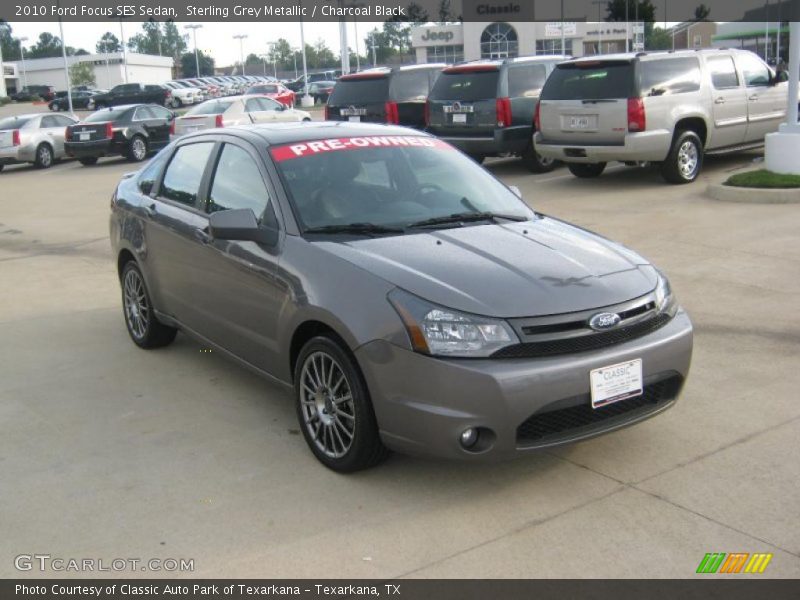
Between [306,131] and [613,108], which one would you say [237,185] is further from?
[613,108]

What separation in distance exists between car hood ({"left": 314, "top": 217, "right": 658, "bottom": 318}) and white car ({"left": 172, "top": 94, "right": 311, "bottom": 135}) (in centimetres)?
1801

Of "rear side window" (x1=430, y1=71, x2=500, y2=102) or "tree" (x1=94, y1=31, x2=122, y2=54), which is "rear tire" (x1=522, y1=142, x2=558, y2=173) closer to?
"rear side window" (x1=430, y1=71, x2=500, y2=102)

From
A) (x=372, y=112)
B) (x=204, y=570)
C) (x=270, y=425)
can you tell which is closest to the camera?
(x=204, y=570)

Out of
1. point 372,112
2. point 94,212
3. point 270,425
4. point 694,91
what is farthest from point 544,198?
point 270,425

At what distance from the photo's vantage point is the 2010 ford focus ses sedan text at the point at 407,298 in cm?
401

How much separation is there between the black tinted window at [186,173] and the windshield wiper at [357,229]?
1.35 metres

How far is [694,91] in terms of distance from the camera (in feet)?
43.0

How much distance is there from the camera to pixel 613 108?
12641 millimetres

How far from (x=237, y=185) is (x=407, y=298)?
1.80m

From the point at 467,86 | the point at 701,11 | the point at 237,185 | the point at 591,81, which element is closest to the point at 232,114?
the point at 467,86

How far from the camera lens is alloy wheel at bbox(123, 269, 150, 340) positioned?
673 centimetres

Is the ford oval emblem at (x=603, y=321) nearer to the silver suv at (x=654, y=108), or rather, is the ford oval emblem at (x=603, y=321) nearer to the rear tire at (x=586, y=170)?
the silver suv at (x=654, y=108)
